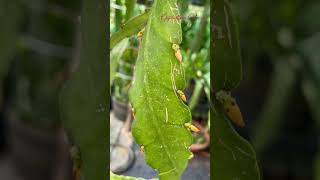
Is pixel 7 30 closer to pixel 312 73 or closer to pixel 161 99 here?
pixel 161 99

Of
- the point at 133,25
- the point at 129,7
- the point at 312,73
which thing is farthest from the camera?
the point at 129,7

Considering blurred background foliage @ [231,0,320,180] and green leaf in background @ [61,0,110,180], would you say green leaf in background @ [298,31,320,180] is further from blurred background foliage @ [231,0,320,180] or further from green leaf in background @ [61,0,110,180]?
green leaf in background @ [61,0,110,180]

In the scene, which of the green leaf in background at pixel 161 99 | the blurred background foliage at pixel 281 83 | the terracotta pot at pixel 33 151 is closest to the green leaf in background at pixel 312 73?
the blurred background foliage at pixel 281 83

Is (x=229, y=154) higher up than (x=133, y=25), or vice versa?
(x=133, y=25)

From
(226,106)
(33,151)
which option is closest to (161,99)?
(226,106)

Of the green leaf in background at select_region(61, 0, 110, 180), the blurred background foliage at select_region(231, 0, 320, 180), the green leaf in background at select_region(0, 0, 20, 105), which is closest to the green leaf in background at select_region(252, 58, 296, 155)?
the blurred background foliage at select_region(231, 0, 320, 180)

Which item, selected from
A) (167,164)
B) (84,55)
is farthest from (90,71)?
(167,164)
